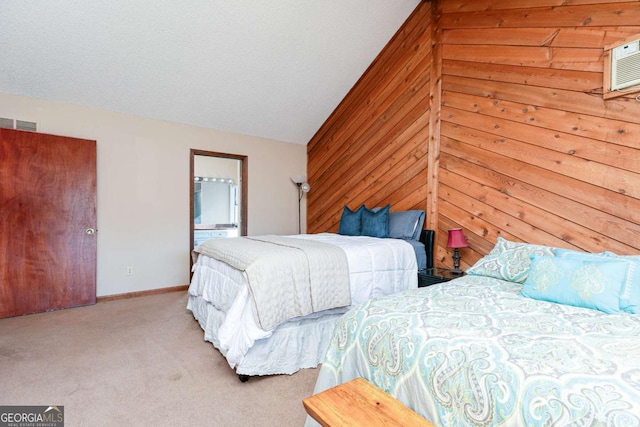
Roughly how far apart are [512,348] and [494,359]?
108 mm

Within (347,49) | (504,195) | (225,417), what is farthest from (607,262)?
(347,49)

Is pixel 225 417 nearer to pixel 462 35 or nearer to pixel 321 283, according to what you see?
pixel 321 283

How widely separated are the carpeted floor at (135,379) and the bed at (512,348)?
0.61 m

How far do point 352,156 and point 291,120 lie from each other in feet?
3.73

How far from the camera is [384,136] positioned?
13.6ft

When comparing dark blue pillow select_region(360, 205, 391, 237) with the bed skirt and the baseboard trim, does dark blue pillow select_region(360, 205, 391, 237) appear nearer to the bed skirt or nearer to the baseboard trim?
the bed skirt

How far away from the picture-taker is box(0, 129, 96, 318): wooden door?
10.6 ft

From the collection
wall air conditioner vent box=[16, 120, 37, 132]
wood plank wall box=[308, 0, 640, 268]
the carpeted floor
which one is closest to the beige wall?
wall air conditioner vent box=[16, 120, 37, 132]

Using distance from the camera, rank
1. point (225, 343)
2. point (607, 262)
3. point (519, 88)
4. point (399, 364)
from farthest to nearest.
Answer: point (519, 88)
point (225, 343)
point (607, 262)
point (399, 364)

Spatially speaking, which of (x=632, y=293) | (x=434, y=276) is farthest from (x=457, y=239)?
(x=632, y=293)

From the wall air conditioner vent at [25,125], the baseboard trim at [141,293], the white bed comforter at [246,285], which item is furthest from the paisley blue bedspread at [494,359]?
the wall air conditioner vent at [25,125]

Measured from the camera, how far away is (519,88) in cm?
277

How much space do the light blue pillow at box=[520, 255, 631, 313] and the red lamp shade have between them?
1184mm

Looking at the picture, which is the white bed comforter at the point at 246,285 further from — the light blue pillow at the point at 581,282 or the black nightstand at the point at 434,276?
the light blue pillow at the point at 581,282
